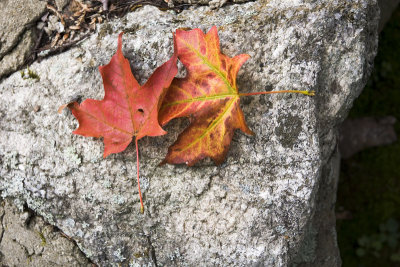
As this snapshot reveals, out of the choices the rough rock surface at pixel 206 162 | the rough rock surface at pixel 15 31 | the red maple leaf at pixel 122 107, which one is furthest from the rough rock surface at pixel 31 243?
the rough rock surface at pixel 15 31

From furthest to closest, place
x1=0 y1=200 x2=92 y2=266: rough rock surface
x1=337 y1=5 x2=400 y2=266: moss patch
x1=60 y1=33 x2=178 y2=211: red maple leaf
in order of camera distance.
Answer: x1=337 y1=5 x2=400 y2=266: moss patch, x1=0 y1=200 x2=92 y2=266: rough rock surface, x1=60 y1=33 x2=178 y2=211: red maple leaf

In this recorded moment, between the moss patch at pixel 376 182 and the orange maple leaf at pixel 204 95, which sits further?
the moss patch at pixel 376 182

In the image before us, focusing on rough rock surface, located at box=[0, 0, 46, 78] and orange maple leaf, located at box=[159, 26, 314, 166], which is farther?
rough rock surface, located at box=[0, 0, 46, 78]

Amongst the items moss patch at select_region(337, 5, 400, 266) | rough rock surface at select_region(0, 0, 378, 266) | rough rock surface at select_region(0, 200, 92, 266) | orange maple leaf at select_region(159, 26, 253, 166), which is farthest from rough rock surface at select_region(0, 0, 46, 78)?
moss patch at select_region(337, 5, 400, 266)

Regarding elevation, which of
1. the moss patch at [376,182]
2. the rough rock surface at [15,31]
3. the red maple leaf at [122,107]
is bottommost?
the moss patch at [376,182]

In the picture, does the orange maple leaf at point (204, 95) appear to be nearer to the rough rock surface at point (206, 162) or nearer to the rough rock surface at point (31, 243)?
the rough rock surface at point (206, 162)

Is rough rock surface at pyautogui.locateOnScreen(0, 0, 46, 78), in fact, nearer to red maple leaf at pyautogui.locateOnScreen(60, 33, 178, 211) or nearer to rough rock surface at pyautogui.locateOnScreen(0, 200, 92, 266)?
red maple leaf at pyautogui.locateOnScreen(60, 33, 178, 211)

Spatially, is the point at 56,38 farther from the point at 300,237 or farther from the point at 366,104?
the point at 366,104
